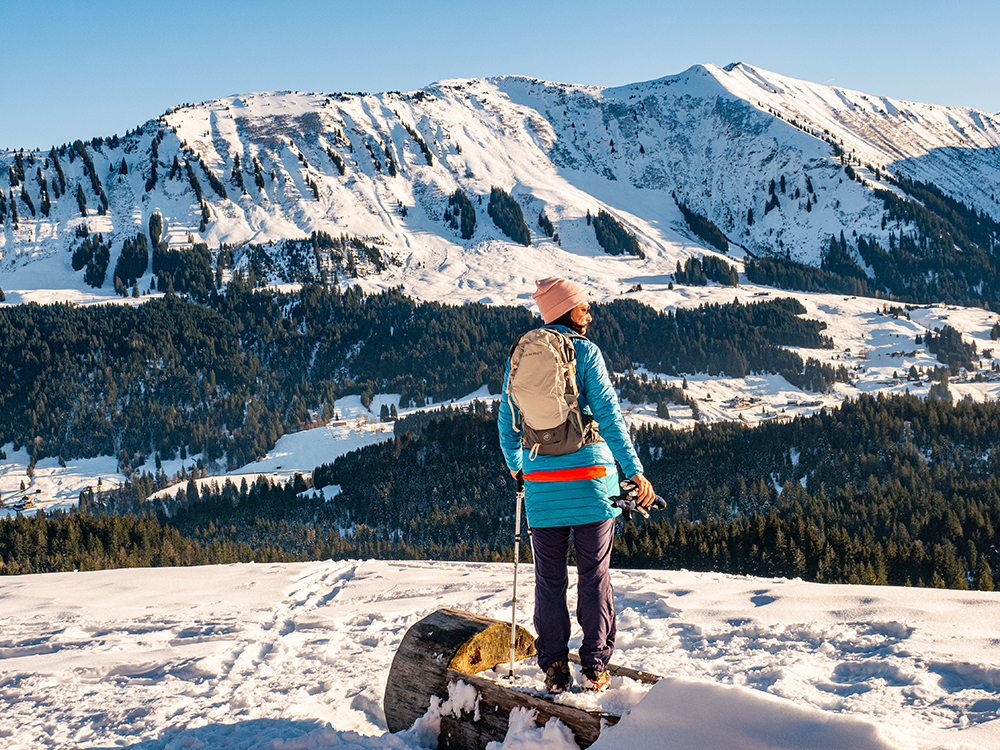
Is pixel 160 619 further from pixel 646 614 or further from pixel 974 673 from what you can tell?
pixel 974 673

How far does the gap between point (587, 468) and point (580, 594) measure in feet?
3.87

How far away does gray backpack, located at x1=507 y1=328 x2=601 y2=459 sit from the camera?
21.5 ft

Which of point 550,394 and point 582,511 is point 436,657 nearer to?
point 582,511

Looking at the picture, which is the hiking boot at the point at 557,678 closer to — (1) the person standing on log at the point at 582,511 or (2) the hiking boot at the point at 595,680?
(1) the person standing on log at the point at 582,511

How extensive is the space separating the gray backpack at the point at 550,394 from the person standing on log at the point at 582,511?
0.02 m

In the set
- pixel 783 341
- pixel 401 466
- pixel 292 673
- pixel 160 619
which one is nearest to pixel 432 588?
pixel 160 619

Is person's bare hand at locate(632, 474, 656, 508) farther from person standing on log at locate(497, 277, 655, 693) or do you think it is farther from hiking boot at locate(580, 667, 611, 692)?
hiking boot at locate(580, 667, 611, 692)

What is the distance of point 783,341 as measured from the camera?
646ft

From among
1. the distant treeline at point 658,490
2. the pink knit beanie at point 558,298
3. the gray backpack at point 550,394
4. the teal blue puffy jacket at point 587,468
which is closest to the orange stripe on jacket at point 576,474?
the teal blue puffy jacket at point 587,468

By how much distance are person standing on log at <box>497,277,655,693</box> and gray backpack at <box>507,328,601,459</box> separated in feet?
0.07

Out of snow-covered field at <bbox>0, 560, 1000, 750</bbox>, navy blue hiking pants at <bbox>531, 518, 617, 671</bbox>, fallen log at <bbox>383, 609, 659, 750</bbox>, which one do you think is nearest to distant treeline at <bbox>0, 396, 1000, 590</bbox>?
snow-covered field at <bbox>0, 560, 1000, 750</bbox>

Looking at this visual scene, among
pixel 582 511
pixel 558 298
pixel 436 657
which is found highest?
pixel 558 298

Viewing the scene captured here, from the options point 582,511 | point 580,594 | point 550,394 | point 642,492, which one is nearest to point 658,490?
point 580,594

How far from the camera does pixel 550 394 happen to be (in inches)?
258
